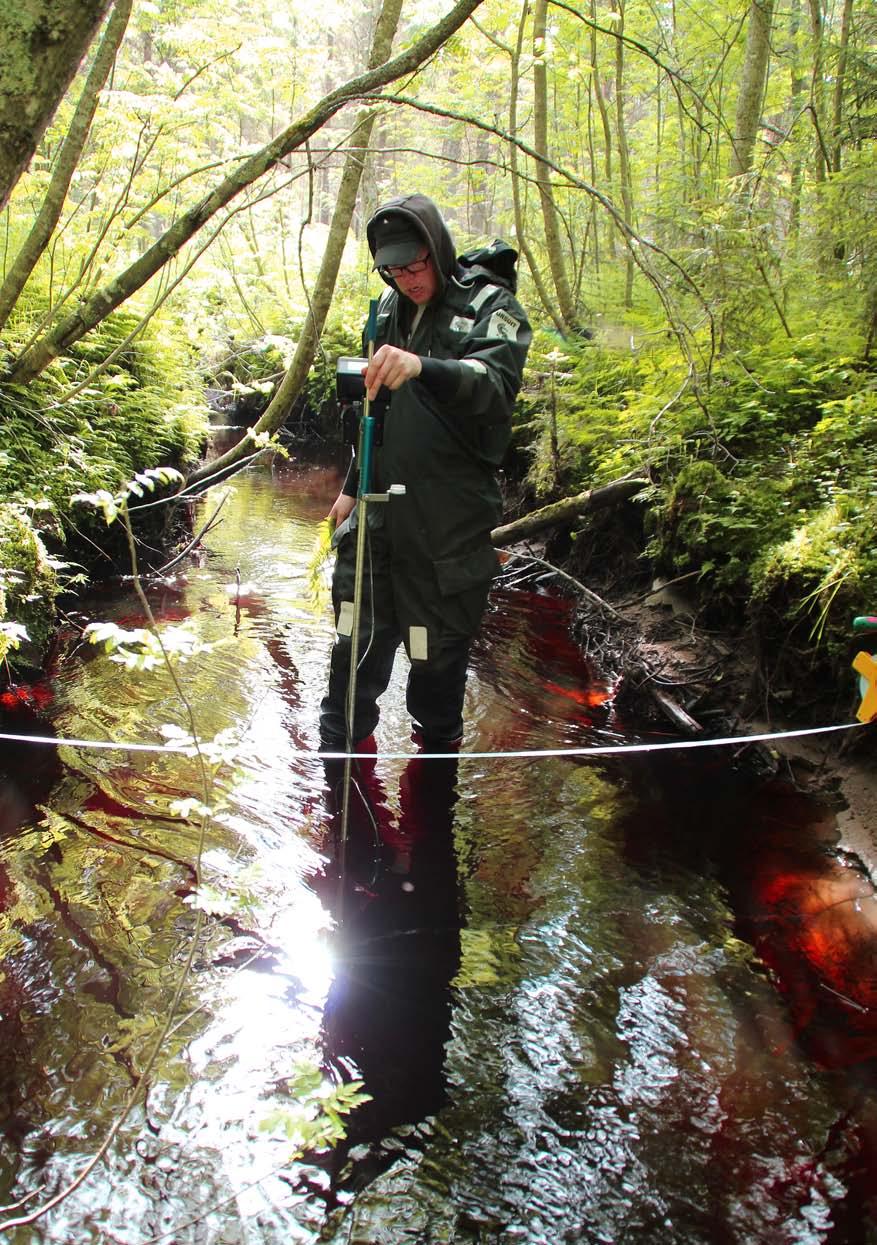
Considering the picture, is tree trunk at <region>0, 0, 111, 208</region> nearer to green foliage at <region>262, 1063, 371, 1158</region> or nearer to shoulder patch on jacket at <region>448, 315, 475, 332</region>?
shoulder patch on jacket at <region>448, 315, 475, 332</region>

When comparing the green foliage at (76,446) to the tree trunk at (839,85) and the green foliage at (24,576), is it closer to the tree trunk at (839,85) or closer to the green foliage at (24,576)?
the green foliage at (24,576)

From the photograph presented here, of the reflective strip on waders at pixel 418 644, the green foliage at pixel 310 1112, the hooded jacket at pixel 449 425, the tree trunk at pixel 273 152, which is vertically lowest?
the green foliage at pixel 310 1112

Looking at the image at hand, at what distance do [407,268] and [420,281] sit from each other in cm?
9

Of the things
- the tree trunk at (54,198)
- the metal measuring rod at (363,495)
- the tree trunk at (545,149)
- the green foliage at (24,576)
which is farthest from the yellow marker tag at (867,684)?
the tree trunk at (545,149)

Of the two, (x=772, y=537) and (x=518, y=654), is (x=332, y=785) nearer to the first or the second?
(x=518, y=654)

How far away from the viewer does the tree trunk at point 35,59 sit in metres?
1.34

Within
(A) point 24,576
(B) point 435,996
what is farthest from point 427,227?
(A) point 24,576

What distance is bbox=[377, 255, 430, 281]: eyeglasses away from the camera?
8.79 feet

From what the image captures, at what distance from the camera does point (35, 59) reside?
1.38 metres

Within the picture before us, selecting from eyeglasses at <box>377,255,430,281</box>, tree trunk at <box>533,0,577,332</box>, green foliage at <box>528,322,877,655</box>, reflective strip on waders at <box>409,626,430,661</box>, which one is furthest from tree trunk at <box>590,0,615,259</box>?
reflective strip on waders at <box>409,626,430,661</box>

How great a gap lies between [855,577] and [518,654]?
8.13 feet

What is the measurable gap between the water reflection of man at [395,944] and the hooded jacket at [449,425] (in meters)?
1.19

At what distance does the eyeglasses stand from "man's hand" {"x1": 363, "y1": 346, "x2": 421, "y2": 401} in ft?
1.71

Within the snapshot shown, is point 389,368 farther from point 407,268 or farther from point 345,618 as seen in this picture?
point 345,618
